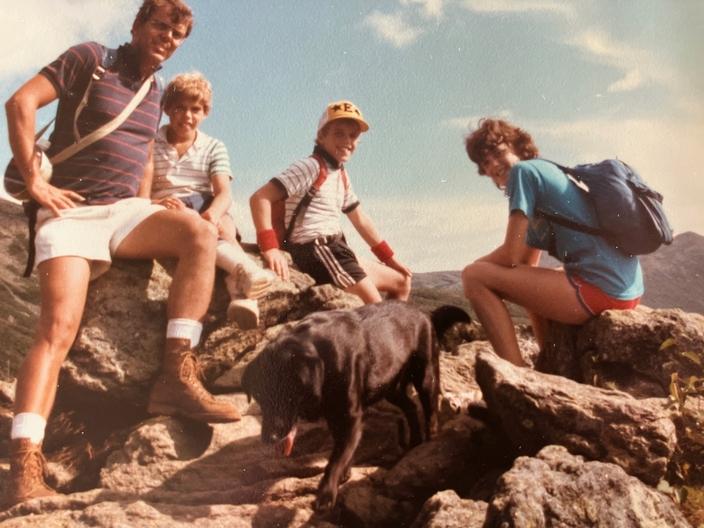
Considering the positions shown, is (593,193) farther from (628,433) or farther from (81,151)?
(81,151)

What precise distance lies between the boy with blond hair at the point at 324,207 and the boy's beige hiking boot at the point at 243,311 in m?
0.99

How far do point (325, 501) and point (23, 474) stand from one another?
1.66 m

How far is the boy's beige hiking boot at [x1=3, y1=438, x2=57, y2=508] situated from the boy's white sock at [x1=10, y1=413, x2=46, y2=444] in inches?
1.0

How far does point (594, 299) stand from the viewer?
499 centimetres

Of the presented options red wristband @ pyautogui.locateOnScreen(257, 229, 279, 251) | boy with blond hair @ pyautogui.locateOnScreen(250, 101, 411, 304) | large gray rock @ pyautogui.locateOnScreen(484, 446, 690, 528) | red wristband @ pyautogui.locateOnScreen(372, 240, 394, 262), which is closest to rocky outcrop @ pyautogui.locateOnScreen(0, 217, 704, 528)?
large gray rock @ pyautogui.locateOnScreen(484, 446, 690, 528)

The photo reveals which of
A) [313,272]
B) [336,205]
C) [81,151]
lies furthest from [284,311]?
[81,151]

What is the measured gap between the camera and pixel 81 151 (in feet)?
14.5

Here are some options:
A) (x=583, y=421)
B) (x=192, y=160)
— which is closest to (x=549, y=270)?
(x=583, y=421)

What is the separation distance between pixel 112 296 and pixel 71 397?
749mm

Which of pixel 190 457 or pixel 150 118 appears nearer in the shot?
pixel 190 457

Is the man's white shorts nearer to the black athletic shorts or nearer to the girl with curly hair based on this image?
the black athletic shorts

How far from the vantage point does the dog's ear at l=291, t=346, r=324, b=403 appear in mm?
3437

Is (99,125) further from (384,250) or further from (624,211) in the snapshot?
(624,211)

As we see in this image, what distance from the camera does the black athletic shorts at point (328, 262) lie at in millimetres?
5625
